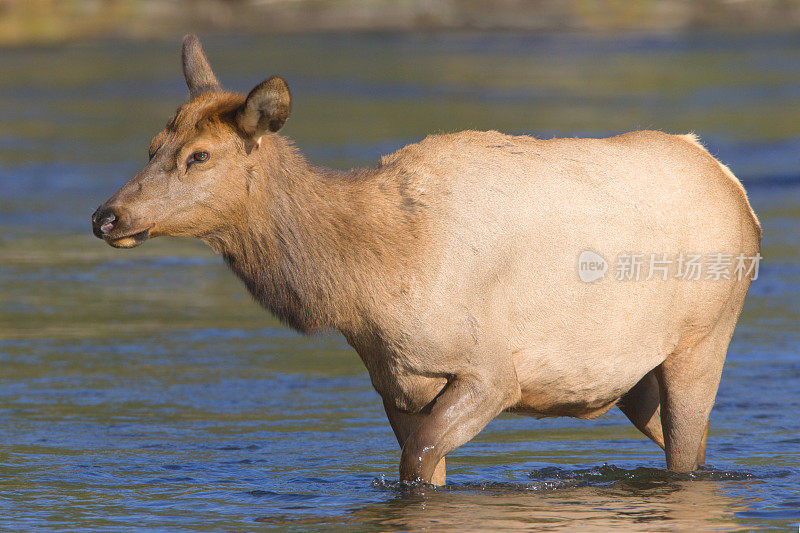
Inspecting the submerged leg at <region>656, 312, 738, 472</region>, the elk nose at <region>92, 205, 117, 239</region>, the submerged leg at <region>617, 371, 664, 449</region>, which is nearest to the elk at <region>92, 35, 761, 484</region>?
the elk nose at <region>92, 205, 117, 239</region>

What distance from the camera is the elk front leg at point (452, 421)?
665cm

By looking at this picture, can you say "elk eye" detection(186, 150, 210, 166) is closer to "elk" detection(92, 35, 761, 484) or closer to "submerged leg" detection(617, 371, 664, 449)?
"elk" detection(92, 35, 761, 484)

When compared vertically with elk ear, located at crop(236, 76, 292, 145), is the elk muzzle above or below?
below

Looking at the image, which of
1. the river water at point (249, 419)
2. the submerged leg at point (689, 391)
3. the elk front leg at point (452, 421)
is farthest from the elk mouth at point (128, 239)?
the submerged leg at point (689, 391)

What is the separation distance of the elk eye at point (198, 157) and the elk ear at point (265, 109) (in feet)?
0.69

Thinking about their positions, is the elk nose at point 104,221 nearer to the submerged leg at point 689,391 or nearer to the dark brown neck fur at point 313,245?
the dark brown neck fur at point 313,245

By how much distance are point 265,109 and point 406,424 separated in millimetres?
1853

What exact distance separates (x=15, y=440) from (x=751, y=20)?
41.1 meters

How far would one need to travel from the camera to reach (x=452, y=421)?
665 cm

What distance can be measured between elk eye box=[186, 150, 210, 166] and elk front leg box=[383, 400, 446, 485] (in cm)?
158

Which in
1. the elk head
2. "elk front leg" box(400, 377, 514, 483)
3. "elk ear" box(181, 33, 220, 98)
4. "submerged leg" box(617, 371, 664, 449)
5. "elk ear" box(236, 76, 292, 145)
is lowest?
"elk front leg" box(400, 377, 514, 483)

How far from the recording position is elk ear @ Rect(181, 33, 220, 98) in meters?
6.94

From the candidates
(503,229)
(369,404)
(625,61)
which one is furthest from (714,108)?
(503,229)

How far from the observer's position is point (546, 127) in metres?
24.0
